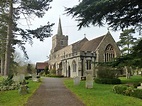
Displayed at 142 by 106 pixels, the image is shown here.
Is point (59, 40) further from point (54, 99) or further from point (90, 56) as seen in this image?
point (54, 99)

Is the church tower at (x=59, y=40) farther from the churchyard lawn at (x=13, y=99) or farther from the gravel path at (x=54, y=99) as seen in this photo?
the churchyard lawn at (x=13, y=99)

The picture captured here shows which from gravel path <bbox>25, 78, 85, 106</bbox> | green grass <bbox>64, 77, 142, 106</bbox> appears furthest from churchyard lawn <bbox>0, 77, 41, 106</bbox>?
green grass <bbox>64, 77, 142, 106</bbox>

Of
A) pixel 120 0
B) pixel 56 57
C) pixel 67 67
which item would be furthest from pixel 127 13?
pixel 56 57

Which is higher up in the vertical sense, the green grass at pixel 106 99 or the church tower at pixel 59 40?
Result: the church tower at pixel 59 40

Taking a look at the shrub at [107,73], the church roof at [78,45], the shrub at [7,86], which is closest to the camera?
the shrub at [7,86]

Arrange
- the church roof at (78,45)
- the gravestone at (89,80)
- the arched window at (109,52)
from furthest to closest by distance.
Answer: the church roof at (78,45)
the arched window at (109,52)
the gravestone at (89,80)

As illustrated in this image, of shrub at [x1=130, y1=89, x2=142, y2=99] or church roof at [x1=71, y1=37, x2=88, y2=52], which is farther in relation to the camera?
church roof at [x1=71, y1=37, x2=88, y2=52]

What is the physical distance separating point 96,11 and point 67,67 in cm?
4352

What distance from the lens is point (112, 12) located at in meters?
11.1

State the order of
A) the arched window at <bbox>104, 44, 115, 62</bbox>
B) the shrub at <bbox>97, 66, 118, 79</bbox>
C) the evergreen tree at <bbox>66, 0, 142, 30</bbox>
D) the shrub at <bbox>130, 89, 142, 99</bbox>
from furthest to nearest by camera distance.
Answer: the arched window at <bbox>104, 44, 115, 62</bbox>, the shrub at <bbox>97, 66, 118, 79</bbox>, the shrub at <bbox>130, 89, 142, 99</bbox>, the evergreen tree at <bbox>66, 0, 142, 30</bbox>

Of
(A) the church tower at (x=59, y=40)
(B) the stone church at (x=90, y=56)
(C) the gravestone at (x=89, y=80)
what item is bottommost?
(C) the gravestone at (x=89, y=80)

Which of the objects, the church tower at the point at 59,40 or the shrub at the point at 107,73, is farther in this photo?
the church tower at the point at 59,40

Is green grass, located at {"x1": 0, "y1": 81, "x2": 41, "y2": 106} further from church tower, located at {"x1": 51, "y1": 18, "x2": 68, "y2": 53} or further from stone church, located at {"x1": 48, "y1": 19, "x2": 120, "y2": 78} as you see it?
church tower, located at {"x1": 51, "y1": 18, "x2": 68, "y2": 53}

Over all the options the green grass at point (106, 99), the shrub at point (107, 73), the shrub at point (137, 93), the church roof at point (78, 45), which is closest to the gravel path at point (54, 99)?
the green grass at point (106, 99)
